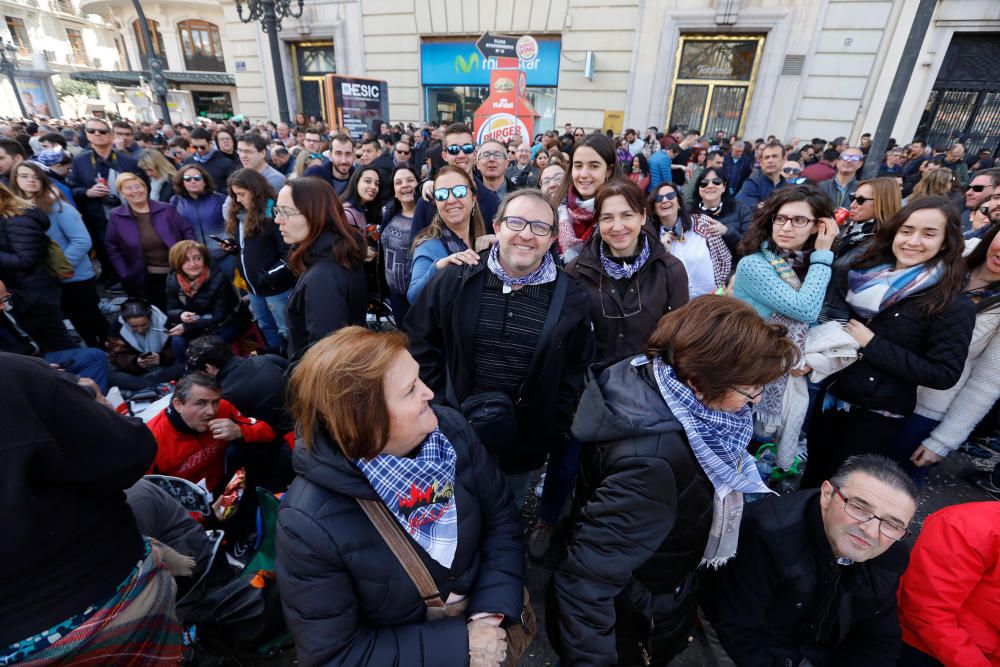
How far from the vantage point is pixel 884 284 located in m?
2.63

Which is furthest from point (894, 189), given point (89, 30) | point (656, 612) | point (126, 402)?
point (89, 30)

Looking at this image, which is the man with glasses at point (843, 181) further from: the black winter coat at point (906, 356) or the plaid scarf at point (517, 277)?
the plaid scarf at point (517, 277)

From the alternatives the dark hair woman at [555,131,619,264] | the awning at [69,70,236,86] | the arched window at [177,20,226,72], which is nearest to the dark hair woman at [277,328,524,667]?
the dark hair woman at [555,131,619,264]

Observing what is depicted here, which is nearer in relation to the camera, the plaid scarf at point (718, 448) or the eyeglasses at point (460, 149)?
the plaid scarf at point (718, 448)

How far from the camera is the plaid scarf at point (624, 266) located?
2.70 metres

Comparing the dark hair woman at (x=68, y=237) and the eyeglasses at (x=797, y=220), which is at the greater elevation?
the eyeglasses at (x=797, y=220)

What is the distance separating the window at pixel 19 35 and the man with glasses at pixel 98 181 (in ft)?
162

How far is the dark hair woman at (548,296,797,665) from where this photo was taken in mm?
1559

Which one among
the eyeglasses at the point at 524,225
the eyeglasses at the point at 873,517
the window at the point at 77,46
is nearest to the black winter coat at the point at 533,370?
the eyeglasses at the point at 524,225

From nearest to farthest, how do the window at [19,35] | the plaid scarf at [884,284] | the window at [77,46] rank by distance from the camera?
the plaid scarf at [884,284], the window at [19,35], the window at [77,46]

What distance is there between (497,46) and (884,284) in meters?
9.41

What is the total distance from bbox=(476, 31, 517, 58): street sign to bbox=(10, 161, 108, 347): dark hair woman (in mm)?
7982

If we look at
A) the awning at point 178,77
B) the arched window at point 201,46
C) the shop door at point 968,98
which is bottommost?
the shop door at point 968,98

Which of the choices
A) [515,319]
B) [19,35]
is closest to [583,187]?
[515,319]
